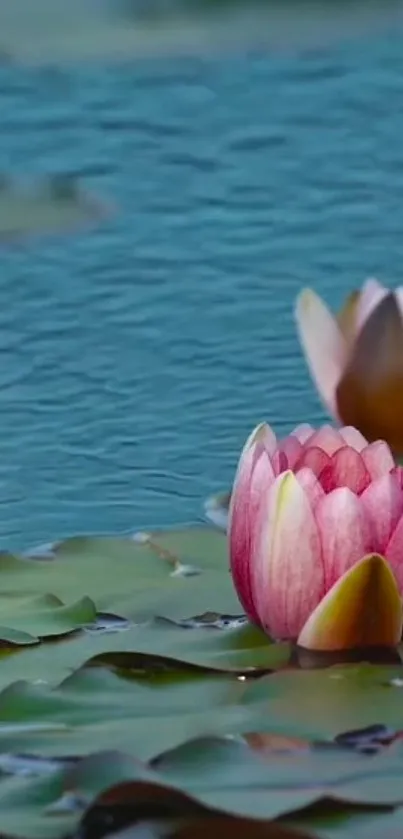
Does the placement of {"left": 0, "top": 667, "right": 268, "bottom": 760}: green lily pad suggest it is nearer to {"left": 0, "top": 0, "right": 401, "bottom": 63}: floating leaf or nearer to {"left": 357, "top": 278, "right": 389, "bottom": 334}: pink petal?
{"left": 357, "top": 278, "right": 389, "bottom": 334}: pink petal

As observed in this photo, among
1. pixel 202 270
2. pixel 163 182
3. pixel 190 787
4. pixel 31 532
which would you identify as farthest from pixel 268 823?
pixel 163 182

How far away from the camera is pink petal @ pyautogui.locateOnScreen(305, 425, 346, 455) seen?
50.9 inches

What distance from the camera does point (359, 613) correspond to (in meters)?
1.19

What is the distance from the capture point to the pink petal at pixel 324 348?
1.63 meters

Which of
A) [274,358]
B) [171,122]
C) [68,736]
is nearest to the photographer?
[68,736]

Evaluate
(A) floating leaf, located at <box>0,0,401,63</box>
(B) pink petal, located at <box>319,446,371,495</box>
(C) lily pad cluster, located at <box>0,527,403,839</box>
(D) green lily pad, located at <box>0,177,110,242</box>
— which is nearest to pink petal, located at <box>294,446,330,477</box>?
(B) pink petal, located at <box>319,446,371,495</box>

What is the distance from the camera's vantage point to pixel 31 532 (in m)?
1.53

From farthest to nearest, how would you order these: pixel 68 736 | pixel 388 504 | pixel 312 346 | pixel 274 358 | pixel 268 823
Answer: pixel 274 358, pixel 312 346, pixel 388 504, pixel 68 736, pixel 268 823

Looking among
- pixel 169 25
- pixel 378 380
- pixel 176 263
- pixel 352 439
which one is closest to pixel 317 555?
pixel 352 439

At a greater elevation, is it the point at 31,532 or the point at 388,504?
the point at 388,504

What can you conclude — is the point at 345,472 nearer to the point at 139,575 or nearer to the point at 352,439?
the point at 352,439

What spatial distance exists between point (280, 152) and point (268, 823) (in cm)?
160

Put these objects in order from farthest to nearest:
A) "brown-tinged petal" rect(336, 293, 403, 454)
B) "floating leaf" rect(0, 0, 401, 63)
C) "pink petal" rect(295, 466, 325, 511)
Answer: "floating leaf" rect(0, 0, 401, 63), "brown-tinged petal" rect(336, 293, 403, 454), "pink petal" rect(295, 466, 325, 511)

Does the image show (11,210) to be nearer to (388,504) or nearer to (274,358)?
(274,358)
